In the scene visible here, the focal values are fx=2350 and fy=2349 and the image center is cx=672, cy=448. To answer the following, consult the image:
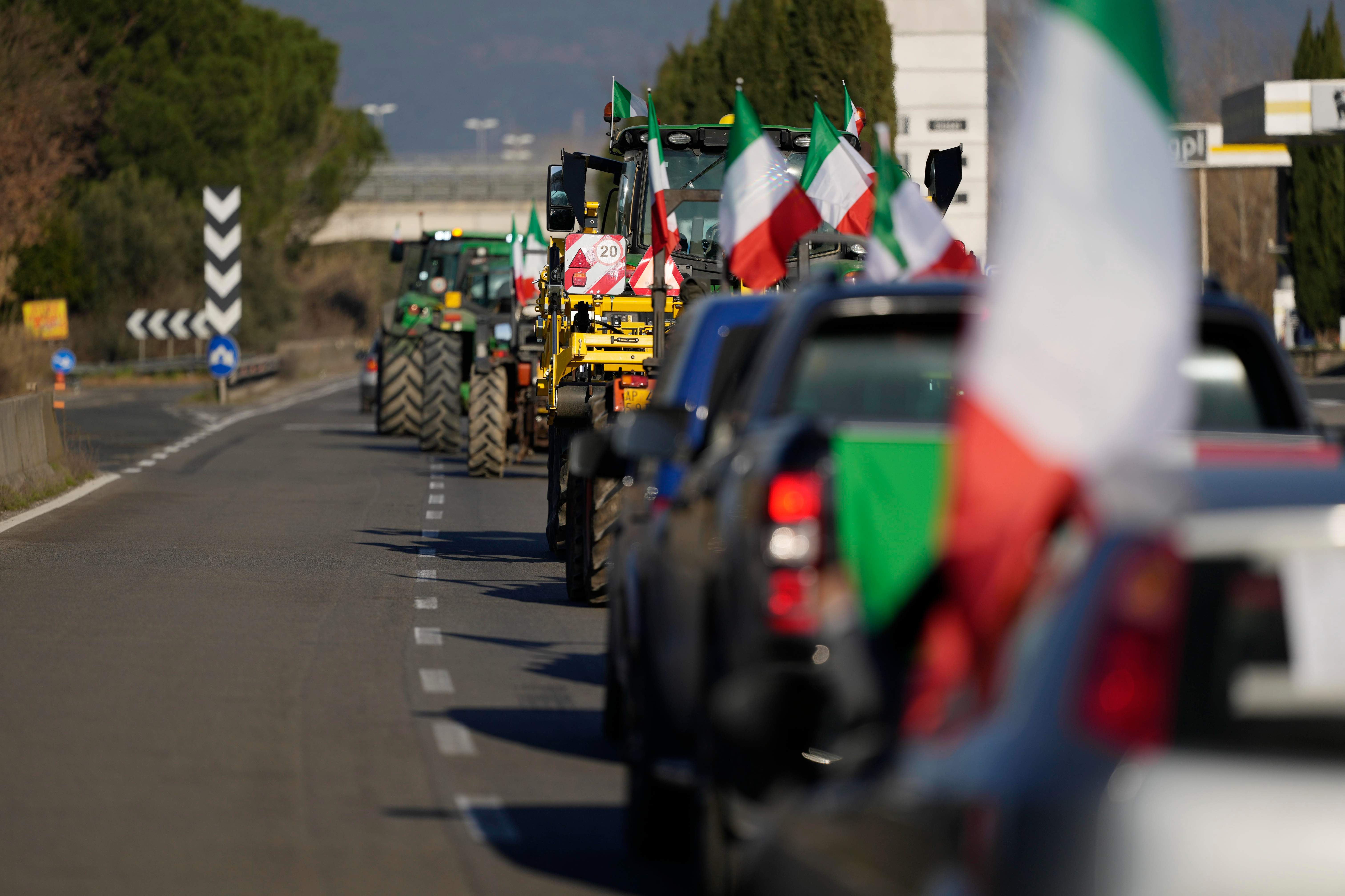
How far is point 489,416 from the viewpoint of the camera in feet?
81.1

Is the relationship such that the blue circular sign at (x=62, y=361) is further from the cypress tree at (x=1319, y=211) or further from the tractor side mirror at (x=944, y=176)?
the cypress tree at (x=1319, y=211)

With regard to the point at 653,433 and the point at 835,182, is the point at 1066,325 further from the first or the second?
the point at 835,182

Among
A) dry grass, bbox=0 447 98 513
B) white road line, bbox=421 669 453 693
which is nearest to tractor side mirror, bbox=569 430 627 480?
white road line, bbox=421 669 453 693

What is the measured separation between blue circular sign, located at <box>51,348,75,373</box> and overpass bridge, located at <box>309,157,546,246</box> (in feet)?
149

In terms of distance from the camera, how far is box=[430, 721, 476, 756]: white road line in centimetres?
890

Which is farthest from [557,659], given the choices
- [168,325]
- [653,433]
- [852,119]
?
[168,325]

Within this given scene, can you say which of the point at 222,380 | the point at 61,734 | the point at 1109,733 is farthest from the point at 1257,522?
the point at 222,380

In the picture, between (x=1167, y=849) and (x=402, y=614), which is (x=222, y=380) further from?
(x=1167, y=849)

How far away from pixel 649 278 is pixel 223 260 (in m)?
29.1

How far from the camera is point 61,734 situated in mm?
9094

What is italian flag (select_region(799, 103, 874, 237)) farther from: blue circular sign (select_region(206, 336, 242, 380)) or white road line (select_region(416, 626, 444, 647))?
blue circular sign (select_region(206, 336, 242, 380))

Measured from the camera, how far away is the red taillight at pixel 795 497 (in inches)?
219

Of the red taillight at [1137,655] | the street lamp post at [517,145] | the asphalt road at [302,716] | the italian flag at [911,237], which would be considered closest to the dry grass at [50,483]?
the asphalt road at [302,716]

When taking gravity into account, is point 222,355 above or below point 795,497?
below
